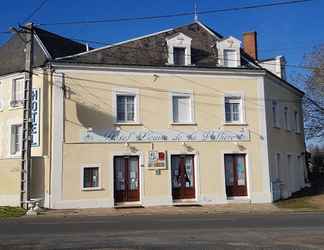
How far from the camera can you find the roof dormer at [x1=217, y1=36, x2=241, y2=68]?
87.7 ft

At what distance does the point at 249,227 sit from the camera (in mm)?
14250

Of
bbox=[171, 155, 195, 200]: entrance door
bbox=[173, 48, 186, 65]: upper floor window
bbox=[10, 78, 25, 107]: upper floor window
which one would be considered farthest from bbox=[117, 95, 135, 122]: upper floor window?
bbox=[10, 78, 25, 107]: upper floor window

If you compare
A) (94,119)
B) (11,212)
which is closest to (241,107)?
(94,119)

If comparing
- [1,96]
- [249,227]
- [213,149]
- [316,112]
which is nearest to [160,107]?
[213,149]

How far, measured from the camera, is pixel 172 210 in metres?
22.1

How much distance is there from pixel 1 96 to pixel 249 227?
16.6 metres

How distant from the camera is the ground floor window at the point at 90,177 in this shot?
77.8 ft

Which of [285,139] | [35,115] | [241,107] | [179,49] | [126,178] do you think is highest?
[179,49]

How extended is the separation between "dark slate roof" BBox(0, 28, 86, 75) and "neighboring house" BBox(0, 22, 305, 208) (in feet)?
3.08

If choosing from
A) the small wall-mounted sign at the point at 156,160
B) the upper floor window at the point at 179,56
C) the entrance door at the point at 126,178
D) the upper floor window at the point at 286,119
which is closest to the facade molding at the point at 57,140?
the entrance door at the point at 126,178

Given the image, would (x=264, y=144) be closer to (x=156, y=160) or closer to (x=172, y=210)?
(x=156, y=160)

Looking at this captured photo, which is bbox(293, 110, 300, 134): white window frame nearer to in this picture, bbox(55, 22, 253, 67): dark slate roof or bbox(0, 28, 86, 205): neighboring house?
bbox(55, 22, 253, 67): dark slate roof

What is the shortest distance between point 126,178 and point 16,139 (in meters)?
6.23

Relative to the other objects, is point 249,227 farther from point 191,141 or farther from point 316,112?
point 316,112
